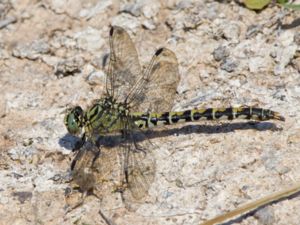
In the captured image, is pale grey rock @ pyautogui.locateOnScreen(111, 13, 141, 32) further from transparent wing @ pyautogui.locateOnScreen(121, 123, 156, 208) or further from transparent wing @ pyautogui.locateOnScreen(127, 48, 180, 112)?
transparent wing @ pyautogui.locateOnScreen(121, 123, 156, 208)

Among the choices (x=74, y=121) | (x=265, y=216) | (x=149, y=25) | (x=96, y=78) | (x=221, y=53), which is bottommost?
(x=265, y=216)

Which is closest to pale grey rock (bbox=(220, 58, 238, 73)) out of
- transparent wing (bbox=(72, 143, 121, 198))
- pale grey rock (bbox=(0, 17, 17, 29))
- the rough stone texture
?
the rough stone texture

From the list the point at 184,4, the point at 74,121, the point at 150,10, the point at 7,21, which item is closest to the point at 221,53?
the point at 184,4

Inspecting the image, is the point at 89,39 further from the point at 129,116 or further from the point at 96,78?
the point at 129,116

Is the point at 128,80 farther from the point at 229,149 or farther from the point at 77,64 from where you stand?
the point at 229,149

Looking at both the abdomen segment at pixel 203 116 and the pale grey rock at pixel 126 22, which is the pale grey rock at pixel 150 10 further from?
the abdomen segment at pixel 203 116

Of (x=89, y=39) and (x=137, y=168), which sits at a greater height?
(x=89, y=39)

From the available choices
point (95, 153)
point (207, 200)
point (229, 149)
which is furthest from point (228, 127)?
point (95, 153)
